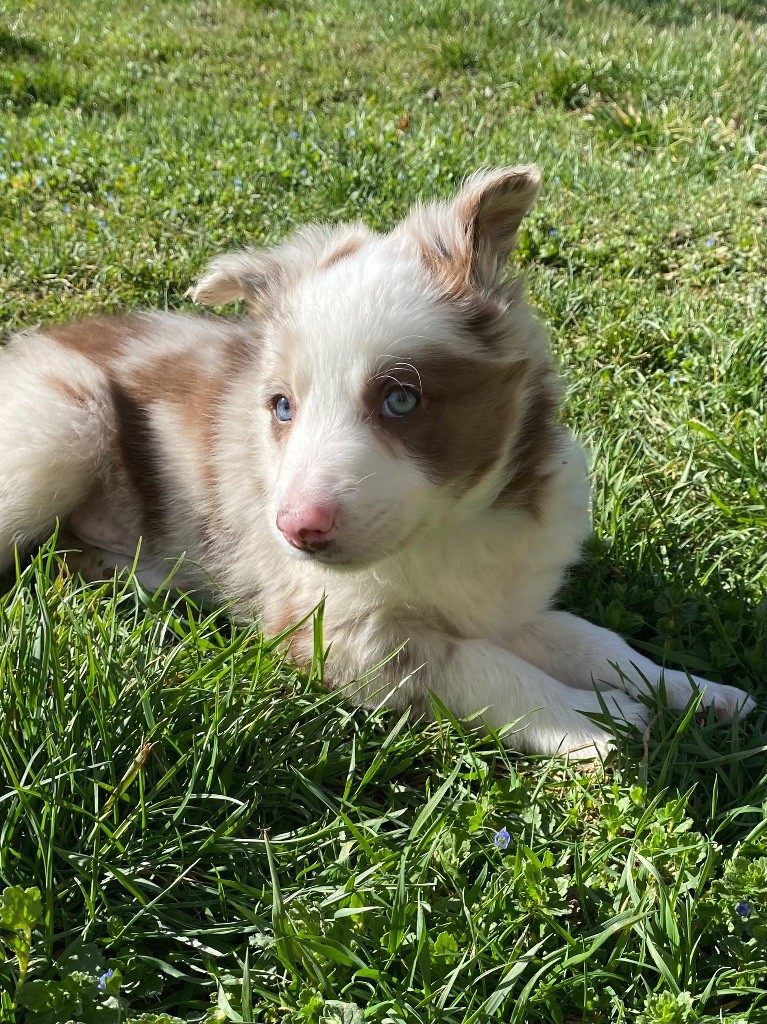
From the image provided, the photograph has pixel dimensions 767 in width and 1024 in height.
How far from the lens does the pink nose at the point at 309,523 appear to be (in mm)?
2195

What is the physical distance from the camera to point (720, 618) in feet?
9.97

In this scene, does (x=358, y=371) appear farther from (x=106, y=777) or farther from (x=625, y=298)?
(x=625, y=298)

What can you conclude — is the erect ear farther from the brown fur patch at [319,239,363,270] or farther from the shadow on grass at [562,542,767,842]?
the shadow on grass at [562,542,767,842]

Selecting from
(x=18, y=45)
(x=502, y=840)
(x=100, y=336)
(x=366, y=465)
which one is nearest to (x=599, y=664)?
(x=502, y=840)

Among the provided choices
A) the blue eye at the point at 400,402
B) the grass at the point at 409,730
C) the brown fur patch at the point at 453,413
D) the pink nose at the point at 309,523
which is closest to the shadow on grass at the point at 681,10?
the grass at the point at 409,730

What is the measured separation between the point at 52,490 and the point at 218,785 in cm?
134

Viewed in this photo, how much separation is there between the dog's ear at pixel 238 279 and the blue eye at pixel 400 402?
0.76m

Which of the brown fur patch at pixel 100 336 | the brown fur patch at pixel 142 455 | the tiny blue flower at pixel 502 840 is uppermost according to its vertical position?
the brown fur patch at pixel 100 336

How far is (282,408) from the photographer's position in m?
2.60

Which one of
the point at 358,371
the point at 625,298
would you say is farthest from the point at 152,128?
the point at 358,371

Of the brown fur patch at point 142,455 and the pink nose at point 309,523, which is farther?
the brown fur patch at point 142,455

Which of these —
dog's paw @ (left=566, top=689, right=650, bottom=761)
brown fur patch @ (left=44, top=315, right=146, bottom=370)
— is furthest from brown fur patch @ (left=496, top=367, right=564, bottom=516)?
brown fur patch @ (left=44, top=315, right=146, bottom=370)

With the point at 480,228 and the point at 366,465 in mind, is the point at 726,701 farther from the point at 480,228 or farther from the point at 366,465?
the point at 480,228

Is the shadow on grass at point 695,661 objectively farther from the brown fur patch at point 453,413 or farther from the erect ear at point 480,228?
the erect ear at point 480,228
